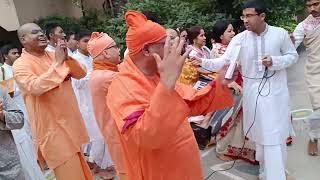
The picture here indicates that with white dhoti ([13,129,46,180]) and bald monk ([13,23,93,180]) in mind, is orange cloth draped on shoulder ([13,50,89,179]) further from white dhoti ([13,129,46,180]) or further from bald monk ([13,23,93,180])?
white dhoti ([13,129,46,180])

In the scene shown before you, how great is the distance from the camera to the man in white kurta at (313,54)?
4.41 metres

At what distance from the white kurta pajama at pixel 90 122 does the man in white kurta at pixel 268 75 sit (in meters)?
1.83

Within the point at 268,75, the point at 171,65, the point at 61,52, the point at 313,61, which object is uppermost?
the point at 171,65

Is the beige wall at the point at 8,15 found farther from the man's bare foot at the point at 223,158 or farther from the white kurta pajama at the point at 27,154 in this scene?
the man's bare foot at the point at 223,158

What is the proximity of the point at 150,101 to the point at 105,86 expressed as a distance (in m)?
1.69

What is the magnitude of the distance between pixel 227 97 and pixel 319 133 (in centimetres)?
251

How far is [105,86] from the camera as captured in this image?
350 cm

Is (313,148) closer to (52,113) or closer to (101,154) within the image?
(101,154)

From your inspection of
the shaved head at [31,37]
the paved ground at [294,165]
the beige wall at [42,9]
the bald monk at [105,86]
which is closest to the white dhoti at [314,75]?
the paved ground at [294,165]

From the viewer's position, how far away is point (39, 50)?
12.4 ft

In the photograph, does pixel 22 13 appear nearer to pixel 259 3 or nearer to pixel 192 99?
pixel 259 3

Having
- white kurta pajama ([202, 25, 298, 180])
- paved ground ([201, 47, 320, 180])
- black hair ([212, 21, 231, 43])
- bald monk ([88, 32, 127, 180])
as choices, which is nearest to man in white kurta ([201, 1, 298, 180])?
white kurta pajama ([202, 25, 298, 180])

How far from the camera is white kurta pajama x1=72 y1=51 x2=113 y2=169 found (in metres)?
4.78

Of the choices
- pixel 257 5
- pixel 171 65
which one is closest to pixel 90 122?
pixel 257 5
